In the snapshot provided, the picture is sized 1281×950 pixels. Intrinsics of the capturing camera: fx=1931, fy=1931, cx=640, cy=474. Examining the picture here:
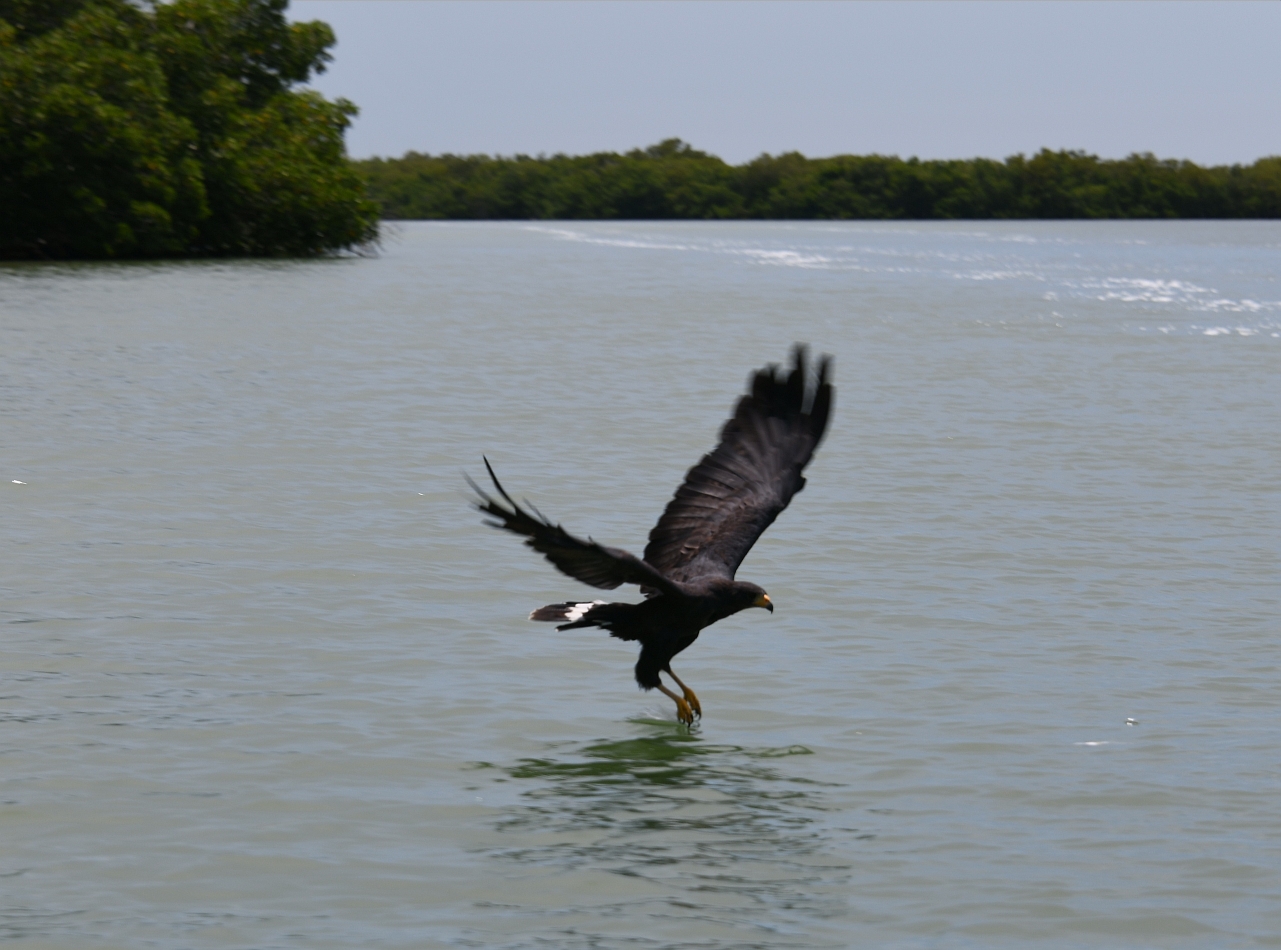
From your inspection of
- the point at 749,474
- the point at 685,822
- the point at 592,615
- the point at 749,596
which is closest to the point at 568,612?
the point at 592,615

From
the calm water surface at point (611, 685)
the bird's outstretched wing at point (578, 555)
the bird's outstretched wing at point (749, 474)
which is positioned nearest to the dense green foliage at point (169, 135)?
the calm water surface at point (611, 685)

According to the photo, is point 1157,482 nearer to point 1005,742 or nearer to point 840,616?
point 840,616

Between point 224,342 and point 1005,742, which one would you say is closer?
point 1005,742

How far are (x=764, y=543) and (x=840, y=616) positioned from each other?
229 centimetres

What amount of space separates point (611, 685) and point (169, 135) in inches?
1645

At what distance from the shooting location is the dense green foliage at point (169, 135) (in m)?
45.3

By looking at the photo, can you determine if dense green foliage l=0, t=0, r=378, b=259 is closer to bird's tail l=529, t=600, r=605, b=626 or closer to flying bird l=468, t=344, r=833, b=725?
flying bird l=468, t=344, r=833, b=725

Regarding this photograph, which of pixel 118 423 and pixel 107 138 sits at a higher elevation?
pixel 107 138

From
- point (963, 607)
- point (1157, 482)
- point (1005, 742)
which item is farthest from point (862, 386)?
point (1005, 742)

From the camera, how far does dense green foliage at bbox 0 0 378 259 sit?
1785 inches

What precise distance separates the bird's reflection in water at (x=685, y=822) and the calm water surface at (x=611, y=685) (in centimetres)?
2

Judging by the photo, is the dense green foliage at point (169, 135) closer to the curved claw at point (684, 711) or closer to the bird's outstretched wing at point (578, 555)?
the curved claw at point (684, 711)

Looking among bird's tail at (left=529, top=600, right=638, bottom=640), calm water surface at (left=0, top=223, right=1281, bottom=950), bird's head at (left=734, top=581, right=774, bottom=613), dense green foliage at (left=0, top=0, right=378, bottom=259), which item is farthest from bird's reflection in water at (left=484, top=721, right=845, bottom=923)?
dense green foliage at (left=0, top=0, right=378, bottom=259)

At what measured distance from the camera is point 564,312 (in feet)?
121
